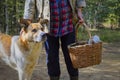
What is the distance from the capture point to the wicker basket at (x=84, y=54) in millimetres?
3953

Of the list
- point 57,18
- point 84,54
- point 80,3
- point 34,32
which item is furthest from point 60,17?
point 84,54

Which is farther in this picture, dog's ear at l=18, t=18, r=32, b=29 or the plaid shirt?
the plaid shirt

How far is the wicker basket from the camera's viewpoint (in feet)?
13.0

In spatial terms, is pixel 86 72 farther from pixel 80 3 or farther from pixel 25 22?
pixel 25 22

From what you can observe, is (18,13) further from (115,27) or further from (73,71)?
(115,27)

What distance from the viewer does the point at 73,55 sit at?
3977 millimetres

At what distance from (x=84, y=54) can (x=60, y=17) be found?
591 mm

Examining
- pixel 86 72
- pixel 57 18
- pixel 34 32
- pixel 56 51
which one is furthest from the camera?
pixel 86 72

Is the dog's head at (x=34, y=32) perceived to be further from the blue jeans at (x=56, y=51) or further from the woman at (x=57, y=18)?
the blue jeans at (x=56, y=51)

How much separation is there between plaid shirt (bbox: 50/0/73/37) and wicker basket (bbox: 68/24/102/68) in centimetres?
26

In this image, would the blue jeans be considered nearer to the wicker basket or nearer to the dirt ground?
the wicker basket

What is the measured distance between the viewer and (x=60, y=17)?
13.6 feet

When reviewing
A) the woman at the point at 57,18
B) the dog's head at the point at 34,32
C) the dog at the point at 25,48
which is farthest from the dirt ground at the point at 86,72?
the dog's head at the point at 34,32

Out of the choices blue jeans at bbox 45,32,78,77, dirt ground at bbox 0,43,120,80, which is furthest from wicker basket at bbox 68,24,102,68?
dirt ground at bbox 0,43,120,80
